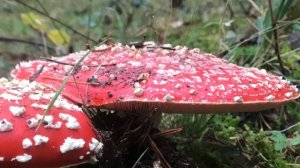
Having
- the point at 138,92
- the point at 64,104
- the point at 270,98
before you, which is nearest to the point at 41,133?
the point at 64,104

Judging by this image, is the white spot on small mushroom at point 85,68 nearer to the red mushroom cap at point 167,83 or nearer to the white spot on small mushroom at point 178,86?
the red mushroom cap at point 167,83

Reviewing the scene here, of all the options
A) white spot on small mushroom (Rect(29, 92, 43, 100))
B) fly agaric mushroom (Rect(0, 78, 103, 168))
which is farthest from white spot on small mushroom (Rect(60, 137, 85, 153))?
white spot on small mushroom (Rect(29, 92, 43, 100))

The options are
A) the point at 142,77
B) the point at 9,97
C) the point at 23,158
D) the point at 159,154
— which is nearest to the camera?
the point at 23,158

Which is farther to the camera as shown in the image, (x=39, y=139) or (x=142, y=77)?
(x=142, y=77)

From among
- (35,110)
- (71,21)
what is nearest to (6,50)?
(71,21)

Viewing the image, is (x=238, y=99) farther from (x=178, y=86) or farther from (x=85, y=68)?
(x=85, y=68)

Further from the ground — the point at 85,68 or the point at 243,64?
the point at 243,64

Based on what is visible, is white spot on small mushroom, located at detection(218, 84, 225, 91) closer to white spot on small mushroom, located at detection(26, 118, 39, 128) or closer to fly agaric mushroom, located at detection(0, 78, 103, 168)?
fly agaric mushroom, located at detection(0, 78, 103, 168)

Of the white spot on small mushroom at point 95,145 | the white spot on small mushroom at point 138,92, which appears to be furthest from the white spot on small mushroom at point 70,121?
the white spot on small mushroom at point 138,92
